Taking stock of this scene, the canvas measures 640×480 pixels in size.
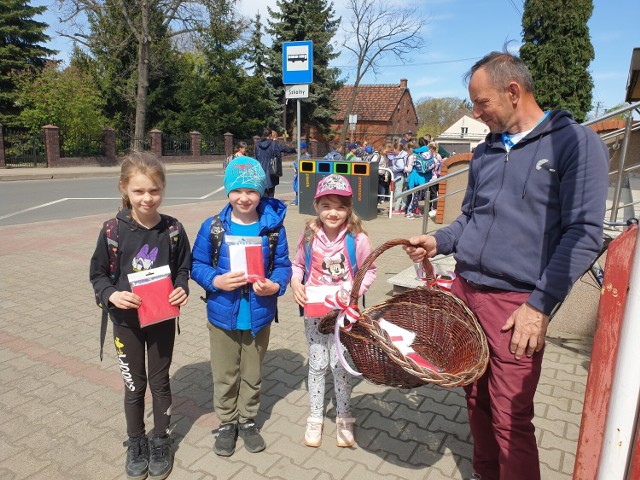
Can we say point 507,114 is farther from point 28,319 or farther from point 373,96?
point 373,96

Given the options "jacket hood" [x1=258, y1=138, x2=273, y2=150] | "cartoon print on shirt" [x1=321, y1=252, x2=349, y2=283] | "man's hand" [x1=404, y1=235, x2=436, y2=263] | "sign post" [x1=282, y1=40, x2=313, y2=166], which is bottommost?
"cartoon print on shirt" [x1=321, y1=252, x2=349, y2=283]

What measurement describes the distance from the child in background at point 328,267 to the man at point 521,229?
0.74 m

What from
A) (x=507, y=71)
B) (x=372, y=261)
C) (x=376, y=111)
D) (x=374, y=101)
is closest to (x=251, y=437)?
(x=372, y=261)

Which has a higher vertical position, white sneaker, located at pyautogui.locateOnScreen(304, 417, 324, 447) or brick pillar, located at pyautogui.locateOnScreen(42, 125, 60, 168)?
brick pillar, located at pyautogui.locateOnScreen(42, 125, 60, 168)

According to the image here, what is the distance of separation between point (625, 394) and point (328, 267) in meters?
1.80

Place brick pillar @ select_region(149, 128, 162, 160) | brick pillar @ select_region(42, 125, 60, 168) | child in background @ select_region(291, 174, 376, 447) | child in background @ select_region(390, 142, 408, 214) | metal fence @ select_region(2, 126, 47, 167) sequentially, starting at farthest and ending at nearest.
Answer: brick pillar @ select_region(149, 128, 162, 160), brick pillar @ select_region(42, 125, 60, 168), metal fence @ select_region(2, 126, 47, 167), child in background @ select_region(390, 142, 408, 214), child in background @ select_region(291, 174, 376, 447)

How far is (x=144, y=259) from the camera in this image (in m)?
2.51

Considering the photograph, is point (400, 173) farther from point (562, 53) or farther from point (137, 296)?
point (562, 53)

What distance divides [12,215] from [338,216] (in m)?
9.75

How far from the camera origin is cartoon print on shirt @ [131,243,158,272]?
2492mm

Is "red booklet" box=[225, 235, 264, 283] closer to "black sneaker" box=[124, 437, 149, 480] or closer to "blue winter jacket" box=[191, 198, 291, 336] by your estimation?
"blue winter jacket" box=[191, 198, 291, 336]

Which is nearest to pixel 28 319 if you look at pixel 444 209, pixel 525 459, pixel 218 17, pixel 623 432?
pixel 525 459

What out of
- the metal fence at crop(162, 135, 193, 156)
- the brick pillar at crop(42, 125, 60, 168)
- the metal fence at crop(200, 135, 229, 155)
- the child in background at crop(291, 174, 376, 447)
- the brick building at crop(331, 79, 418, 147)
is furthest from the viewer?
the brick building at crop(331, 79, 418, 147)

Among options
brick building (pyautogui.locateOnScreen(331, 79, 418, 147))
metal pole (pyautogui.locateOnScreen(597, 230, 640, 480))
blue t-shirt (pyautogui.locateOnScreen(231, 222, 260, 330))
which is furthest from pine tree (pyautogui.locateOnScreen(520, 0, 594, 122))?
metal pole (pyautogui.locateOnScreen(597, 230, 640, 480))
